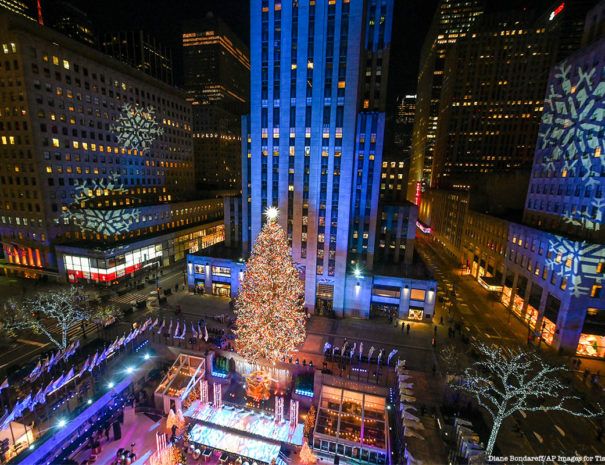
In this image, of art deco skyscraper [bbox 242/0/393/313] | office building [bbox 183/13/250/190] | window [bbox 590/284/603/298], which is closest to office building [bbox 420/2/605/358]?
window [bbox 590/284/603/298]

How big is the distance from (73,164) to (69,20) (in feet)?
370

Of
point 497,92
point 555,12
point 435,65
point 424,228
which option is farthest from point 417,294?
point 435,65

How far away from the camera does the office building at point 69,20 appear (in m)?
112

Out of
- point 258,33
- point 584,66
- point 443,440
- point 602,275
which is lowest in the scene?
point 443,440

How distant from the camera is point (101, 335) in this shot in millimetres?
31844

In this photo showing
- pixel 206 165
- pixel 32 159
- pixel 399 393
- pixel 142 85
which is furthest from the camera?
pixel 206 165

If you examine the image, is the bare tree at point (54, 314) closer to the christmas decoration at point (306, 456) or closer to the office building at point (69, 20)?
the christmas decoration at point (306, 456)

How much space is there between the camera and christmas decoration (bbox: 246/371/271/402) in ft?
81.6

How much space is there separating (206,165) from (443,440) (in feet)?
335

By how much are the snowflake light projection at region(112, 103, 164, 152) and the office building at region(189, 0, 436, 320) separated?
108 feet

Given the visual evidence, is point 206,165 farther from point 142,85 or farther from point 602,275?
point 602,275

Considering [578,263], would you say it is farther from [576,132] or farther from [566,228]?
[576,132]

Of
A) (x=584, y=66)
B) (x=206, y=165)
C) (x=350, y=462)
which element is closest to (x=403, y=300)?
(x=350, y=462)

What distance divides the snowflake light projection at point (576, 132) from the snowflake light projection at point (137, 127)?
71.2 meters
